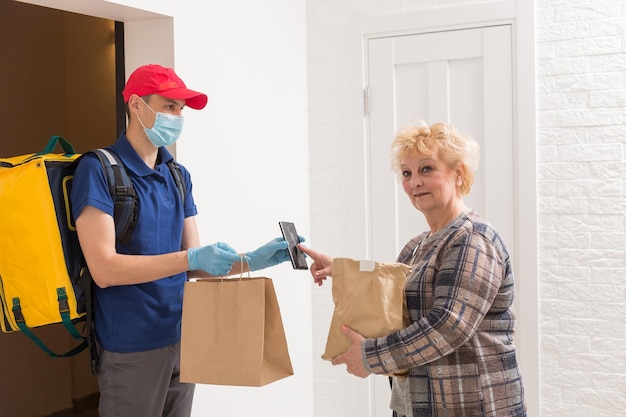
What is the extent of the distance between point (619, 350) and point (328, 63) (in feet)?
5.92

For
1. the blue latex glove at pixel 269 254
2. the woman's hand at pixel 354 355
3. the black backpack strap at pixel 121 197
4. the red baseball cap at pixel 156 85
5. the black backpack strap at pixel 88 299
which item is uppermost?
the red baseball cap at pixel 156 85

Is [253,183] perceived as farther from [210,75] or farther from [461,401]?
[461,401]

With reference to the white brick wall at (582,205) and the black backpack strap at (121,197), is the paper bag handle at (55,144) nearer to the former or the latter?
the black backpack strap at (121,197)

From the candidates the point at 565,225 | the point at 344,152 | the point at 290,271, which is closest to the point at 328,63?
the point at 344,152

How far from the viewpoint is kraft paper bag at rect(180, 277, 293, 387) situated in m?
1.84

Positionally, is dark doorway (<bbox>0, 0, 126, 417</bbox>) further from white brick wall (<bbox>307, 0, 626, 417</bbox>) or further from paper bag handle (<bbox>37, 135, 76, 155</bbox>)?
white brick wall (<bbox>307, 0, 626, 417</bbox>)

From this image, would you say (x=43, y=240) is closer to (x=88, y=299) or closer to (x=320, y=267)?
(x=88, y=299)

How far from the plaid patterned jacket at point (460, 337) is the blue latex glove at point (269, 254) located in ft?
1.33

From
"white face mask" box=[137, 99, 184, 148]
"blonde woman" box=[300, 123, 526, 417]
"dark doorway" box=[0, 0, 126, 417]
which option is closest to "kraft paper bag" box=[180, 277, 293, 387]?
"blonde woman" box=[300, 123, 526, 417]

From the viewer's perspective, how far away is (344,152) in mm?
3494

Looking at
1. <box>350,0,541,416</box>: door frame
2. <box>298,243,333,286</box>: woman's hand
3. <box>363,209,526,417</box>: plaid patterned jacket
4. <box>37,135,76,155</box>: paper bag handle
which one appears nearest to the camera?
<box>363,209,526,417</box>: plaid patterned jacket

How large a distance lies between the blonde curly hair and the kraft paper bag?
1.74 feet

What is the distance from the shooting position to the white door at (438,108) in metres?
3.17

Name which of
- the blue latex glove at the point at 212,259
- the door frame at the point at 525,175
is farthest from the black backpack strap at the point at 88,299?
the door frame at the point at 525,175
